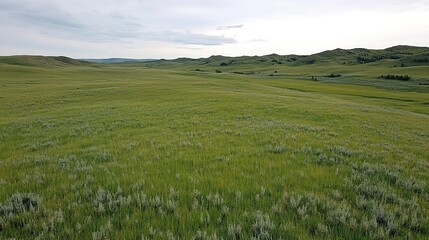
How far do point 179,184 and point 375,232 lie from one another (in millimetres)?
4026

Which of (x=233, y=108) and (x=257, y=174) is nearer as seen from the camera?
(x=257, y=174)

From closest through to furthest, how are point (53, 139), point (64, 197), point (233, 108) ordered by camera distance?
point (64, 197) → point (53, 139) → point (233, 108)

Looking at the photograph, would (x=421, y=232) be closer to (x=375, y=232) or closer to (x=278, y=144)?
(x=375, y=232)

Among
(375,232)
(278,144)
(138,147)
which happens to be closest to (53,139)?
(138,147)

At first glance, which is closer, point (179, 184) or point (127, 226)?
point (127, 226)

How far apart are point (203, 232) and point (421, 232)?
3782mm

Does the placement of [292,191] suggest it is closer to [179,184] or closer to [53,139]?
[179,184]

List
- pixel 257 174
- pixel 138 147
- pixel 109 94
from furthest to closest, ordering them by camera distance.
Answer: pixel 109 94
pixel 138 147
pixel 257 174

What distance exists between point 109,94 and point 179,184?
38.6m

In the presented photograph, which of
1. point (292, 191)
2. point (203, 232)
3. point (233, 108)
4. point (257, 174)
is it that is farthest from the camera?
point (233, 108)

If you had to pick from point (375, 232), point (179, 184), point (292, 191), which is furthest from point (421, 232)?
point (179, 184)

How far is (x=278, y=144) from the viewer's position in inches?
480

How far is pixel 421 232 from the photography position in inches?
206

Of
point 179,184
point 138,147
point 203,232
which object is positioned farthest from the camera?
point 138,147
